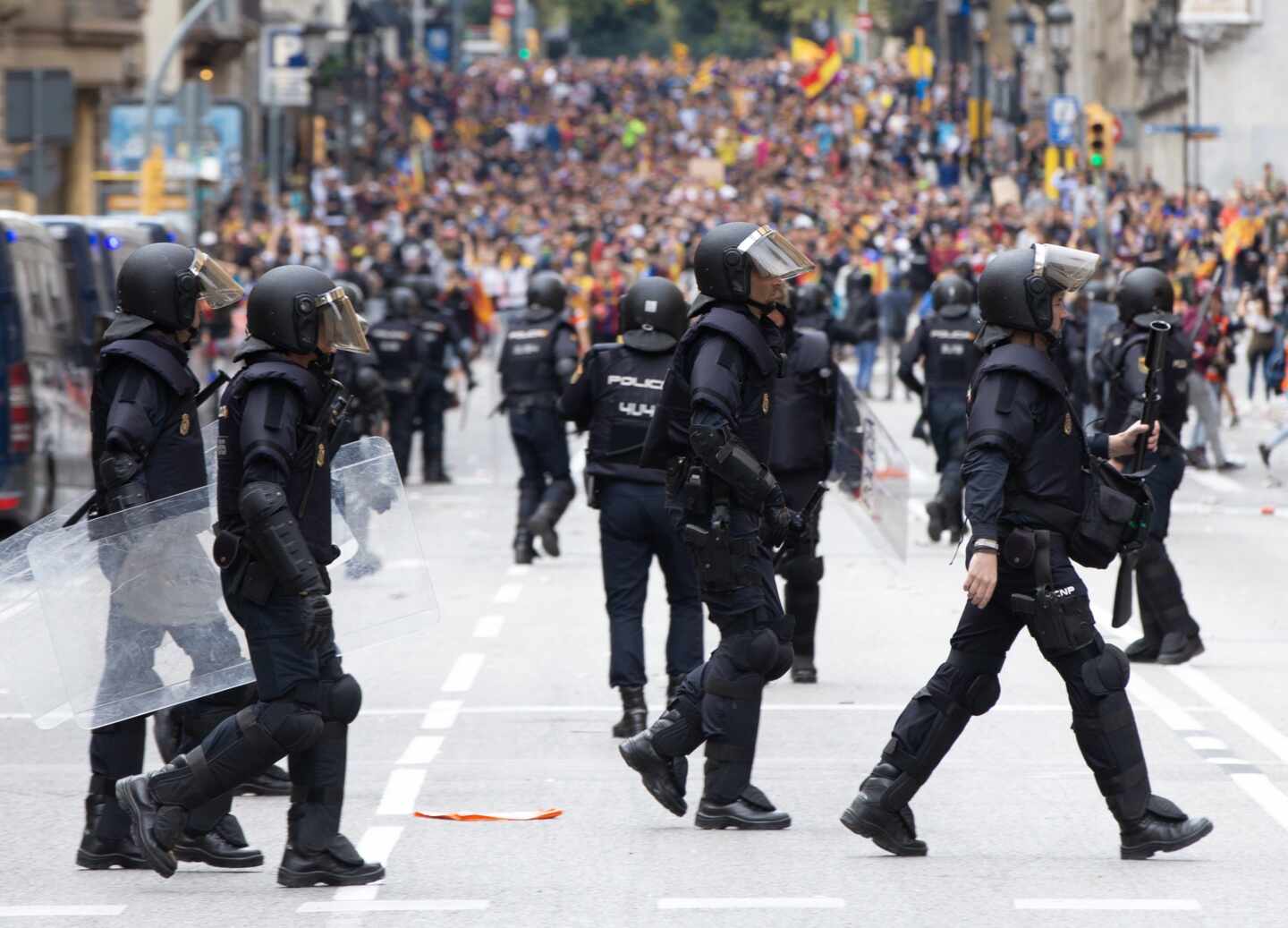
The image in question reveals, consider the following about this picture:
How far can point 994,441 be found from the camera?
7.41 m

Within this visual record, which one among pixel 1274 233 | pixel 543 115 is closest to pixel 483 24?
pixel 543 115

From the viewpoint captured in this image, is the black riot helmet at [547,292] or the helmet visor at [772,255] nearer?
the helmet visor at [772,255]

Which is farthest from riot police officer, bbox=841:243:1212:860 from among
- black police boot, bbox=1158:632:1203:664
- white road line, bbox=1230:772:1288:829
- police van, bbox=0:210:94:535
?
police van, bbox=0:210:94:535

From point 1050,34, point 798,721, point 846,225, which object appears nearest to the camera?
point 798,721

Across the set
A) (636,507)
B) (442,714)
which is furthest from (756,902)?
(442,714)

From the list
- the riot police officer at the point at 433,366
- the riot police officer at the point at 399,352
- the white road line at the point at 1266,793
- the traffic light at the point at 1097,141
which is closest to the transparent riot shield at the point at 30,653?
the white road line at the point at 1266,793

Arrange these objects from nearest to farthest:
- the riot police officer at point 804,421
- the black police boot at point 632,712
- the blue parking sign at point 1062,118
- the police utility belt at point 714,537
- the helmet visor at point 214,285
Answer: the police utility belt at point 714,537
the helmet visor at point 214,285
the black police boot at point 632,712
the riot police officer at point 804,421
the blue parking sign at point 1062,118

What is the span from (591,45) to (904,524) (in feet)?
451

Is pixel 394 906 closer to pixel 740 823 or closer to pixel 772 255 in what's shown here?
pixel 740 823

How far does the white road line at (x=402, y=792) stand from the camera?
28.6 feet

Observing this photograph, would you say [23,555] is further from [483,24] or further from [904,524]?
[483,24]

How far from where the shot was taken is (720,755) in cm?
818

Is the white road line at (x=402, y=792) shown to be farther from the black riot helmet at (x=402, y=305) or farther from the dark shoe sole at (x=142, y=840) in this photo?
the black riot helmet at (x=402, y=305)

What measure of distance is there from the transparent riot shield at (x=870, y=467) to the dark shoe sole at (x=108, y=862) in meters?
4.89
